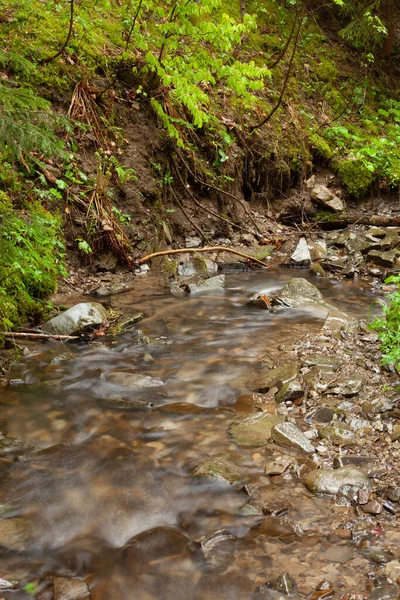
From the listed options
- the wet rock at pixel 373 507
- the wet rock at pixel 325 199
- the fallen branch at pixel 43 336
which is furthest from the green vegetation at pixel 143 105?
the wet rock at pixel 373 507

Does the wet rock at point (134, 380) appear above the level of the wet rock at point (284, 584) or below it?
below

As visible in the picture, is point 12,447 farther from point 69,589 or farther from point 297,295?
point 297,295

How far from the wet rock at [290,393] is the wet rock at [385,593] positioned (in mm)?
1871

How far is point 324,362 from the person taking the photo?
457 cm

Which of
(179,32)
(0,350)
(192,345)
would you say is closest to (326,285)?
(192,345)

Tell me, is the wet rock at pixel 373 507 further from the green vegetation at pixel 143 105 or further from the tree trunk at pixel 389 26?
the tree trunk at pixel 389 26

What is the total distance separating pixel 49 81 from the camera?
25.3 ft

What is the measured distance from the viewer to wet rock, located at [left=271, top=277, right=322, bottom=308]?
22.2ft

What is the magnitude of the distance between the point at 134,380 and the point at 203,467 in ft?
5.07

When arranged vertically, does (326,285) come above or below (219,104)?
below

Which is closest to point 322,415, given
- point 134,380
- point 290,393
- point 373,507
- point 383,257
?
point 290,393

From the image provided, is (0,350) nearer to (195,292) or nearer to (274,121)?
(195,292)

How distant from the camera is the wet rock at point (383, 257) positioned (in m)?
8.63

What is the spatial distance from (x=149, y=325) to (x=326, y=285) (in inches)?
136
